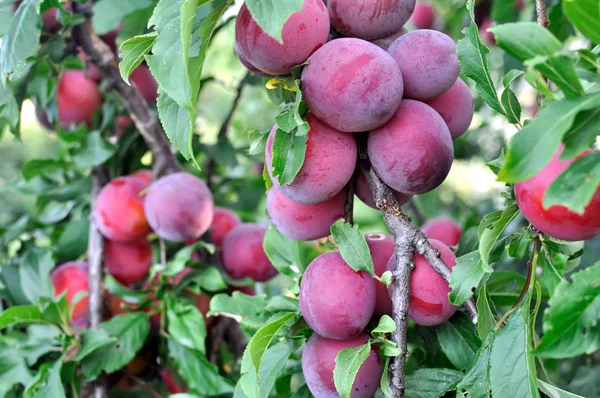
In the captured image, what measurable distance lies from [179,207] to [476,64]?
0.66 metres

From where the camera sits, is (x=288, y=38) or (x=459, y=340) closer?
(x=288, y=38)

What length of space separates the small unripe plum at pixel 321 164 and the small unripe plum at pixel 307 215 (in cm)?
6

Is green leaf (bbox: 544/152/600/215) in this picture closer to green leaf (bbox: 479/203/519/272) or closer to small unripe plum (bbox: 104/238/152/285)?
green leaf (bbox: 479/203/519/272)

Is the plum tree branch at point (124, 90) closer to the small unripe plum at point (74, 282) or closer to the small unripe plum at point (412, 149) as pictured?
the small unripe plum at point (74, 282)

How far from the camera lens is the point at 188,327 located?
1036 mm

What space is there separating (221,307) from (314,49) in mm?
417

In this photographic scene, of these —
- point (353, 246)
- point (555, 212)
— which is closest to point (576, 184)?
point (555, 212)

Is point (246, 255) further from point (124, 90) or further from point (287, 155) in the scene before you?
point (287, 155)

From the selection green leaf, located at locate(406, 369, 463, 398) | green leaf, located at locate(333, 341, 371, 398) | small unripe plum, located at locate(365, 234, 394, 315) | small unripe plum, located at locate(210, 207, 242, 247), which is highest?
green leaf, located at locate(333, 341, 371, 398)

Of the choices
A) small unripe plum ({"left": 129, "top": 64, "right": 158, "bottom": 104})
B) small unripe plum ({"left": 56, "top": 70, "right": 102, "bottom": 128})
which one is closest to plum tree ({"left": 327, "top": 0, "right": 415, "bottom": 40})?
small unripe plum ({"left": 129, "top": 64, "right": 158, "bottom": 104})

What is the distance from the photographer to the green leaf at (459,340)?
0.71 meters

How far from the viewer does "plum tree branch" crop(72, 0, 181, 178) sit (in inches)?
45.6

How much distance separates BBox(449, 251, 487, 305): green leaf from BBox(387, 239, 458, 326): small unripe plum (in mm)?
51

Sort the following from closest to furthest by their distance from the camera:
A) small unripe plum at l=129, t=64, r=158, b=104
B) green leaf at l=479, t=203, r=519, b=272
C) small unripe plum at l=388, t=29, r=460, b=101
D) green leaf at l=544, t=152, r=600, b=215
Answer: green leaf at l=544, t=152, r=600, b=215 → green leaf at l=479, t=203, r=519, b=272 → small unripe plum at l=388, t=29, r=460, b=101 → small unripe plum at l=129, t=64, r=158, b=104
